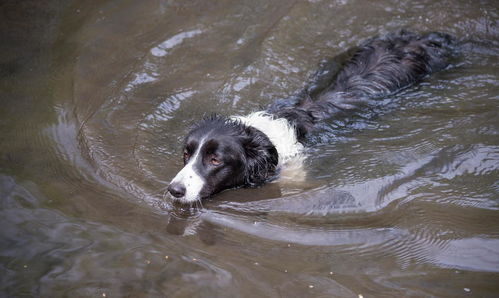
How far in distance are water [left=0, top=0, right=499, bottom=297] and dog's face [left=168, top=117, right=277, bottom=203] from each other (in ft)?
0.53

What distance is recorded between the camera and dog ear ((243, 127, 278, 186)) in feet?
16.8

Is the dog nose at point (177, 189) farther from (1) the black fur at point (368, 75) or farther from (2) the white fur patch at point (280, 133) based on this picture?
(1) the black fur at point (368, 75)

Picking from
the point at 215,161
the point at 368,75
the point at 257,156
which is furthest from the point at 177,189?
the point at 368,75

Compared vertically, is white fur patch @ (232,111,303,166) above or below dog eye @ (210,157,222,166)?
above

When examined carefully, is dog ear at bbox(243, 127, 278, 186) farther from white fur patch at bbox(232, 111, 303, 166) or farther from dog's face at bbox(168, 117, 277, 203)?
white fur patch at bbox(232, 111, 303, 166)

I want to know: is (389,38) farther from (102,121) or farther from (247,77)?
(102,121)

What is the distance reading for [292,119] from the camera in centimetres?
566

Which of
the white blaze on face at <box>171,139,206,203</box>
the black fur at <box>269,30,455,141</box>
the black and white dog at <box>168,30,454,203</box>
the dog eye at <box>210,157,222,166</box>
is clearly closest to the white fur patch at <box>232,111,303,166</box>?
the black and white dog at <box>168,30,454,203</box>

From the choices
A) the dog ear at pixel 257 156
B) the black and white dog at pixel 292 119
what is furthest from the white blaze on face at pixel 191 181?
the dog ear at pixel 257 156

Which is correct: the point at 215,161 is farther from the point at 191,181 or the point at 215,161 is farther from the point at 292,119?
the point at 292,119

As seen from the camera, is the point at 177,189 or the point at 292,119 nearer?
the point at 177,189

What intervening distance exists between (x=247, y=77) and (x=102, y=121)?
1.99 metres

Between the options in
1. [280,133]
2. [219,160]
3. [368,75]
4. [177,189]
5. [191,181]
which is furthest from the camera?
[368,75]

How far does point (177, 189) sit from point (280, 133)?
1.45 m
